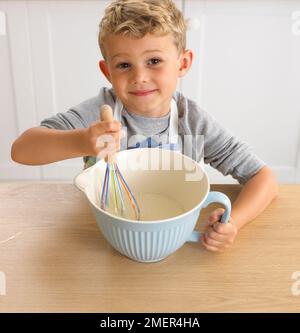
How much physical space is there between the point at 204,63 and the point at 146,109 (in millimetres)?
818

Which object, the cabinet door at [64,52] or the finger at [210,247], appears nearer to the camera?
the finger at [210,247]

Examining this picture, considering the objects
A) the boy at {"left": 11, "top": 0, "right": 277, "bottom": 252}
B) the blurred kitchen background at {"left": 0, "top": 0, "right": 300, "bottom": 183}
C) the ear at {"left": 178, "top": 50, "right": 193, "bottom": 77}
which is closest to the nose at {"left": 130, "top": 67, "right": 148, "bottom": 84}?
the boy at {"left": 11, "top": 0, "right": 277, "bottom": 252}

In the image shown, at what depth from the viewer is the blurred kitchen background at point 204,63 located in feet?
4.84

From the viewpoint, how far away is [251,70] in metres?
1.58

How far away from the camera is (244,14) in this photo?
1.47 metres

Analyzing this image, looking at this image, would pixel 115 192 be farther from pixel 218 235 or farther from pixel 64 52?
pixel 64 52

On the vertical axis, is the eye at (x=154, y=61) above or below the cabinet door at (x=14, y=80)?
above

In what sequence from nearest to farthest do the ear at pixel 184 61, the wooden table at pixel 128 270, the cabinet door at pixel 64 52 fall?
the wooden table at pixel 128 270 < the ear at pixel 184 61 < the cabinet door at pixel 64 52

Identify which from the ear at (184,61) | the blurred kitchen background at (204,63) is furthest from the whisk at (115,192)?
the blurred kitchen background at (204,63)

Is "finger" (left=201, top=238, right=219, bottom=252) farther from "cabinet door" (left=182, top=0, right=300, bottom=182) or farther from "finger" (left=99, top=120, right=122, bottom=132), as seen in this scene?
"cabinet door" (left=182, top=0, right=300, bottom=182)

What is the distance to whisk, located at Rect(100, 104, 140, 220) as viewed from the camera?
60 centimetres

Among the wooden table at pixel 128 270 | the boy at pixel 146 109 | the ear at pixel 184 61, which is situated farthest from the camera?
the ear at pixel 184 61

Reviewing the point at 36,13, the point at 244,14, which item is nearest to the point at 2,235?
the point at 36,13

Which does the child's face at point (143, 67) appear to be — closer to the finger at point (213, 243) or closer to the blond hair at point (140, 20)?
the blond hair at point (140, 20)
